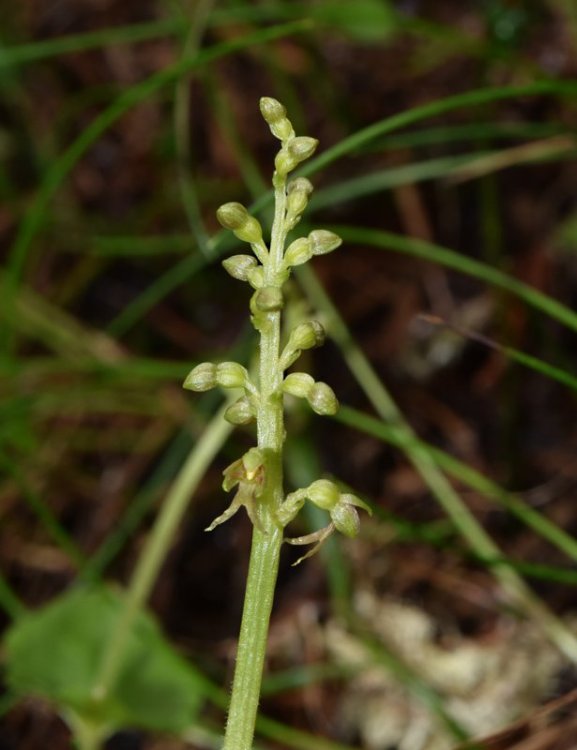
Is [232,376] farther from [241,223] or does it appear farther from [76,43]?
[76,43]

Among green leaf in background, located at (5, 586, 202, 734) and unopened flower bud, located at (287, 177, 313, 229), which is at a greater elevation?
green leaf in background, located at (5, 586, 202, 734)

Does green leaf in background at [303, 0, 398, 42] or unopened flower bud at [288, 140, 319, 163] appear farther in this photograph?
green leaf in background at [303, 0, 398, 42]

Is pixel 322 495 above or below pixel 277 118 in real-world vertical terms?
below

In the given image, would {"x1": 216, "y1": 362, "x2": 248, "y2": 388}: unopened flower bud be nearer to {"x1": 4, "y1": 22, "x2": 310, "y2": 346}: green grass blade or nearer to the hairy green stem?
the hairy green stem

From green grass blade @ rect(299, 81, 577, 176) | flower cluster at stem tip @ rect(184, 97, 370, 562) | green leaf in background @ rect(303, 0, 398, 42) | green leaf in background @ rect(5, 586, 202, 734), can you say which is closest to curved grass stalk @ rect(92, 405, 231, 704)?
green leaf in background @ rect(5, 586, 202, 734)

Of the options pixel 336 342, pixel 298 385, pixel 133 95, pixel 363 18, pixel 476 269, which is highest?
pixel 363 18

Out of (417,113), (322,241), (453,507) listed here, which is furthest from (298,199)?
(453,507)
